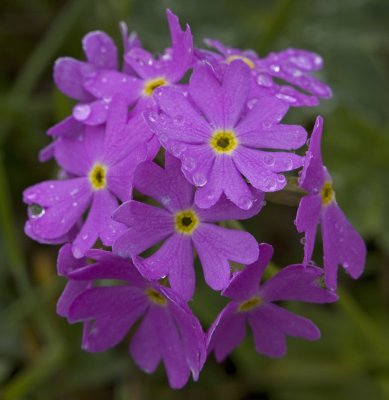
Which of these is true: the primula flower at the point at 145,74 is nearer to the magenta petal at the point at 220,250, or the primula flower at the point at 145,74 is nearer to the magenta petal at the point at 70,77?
the magenta petal at the point at 70,77

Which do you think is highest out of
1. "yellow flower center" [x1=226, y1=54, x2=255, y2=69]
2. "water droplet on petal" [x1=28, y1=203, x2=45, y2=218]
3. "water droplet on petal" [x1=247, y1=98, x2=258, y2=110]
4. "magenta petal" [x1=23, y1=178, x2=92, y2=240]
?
"water droplet on petal" [x1=247, y1=98, x2=258, y2=110]

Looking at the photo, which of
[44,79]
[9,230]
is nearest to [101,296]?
[9,230]

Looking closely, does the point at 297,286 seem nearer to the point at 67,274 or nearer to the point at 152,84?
the point at 67,274

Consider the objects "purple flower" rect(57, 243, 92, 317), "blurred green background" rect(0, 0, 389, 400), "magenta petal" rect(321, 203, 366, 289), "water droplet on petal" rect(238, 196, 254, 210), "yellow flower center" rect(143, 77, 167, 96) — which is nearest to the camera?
"water droplet on petal" rect(238, 196, 254, 210)

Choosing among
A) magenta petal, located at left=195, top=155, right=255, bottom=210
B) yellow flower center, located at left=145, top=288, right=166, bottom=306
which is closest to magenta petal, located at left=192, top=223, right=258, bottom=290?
magenta petal, located at left=195, top=155, right=255, bottom=210

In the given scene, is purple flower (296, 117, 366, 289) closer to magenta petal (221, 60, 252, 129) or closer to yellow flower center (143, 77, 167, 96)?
magenta petal (221, 60, 252, 129)

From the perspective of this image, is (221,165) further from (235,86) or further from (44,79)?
(44,79)

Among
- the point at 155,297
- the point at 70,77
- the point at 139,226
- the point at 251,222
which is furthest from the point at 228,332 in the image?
the point at 251,222
